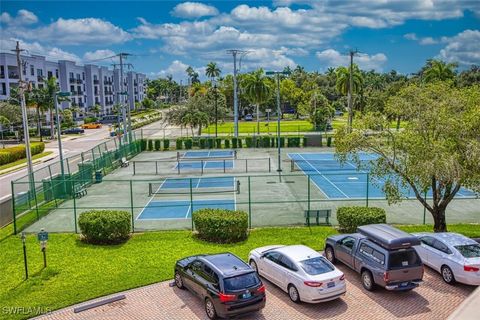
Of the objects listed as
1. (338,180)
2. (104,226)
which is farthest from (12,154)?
(104,226)

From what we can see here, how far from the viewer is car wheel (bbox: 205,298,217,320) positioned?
41.2 feet

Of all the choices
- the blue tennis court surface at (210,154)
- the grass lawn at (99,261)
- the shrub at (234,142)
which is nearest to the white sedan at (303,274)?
the grass lawn at (99,261)

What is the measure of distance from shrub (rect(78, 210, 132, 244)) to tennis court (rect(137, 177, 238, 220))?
3.05 meters

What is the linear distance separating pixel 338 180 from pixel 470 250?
19970mm

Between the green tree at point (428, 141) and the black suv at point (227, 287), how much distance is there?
329 inches

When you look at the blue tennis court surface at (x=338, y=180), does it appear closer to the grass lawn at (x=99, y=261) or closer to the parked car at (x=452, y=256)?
the grass lawn at (x=99, y=261)

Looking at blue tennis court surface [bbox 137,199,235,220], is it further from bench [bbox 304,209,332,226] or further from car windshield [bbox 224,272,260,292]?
car windshield [bbox 224,272,260,292]

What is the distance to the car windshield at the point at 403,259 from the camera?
1362 centimetres

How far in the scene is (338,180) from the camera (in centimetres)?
3488

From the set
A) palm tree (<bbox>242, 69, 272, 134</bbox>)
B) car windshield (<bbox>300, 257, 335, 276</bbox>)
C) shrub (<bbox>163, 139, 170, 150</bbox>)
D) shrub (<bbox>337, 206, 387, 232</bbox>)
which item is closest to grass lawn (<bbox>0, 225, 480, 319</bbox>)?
shrub (<bbox>337, 206, 387, 232</bbox>)

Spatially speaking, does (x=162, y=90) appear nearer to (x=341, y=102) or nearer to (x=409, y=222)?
(x=341, y=102)

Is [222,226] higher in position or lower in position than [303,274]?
lower

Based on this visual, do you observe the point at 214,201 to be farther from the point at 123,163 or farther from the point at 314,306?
the point at 123,163

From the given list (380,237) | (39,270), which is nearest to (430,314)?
(380,237)
